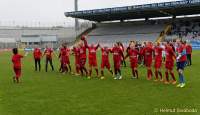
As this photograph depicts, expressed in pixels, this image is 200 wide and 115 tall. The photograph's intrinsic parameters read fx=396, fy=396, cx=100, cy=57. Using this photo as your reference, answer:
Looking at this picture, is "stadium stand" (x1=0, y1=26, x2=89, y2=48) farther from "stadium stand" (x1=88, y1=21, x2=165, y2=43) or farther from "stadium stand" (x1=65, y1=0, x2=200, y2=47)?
"stadium stand" (x1=65, y1=0, x2=200, y2=47)

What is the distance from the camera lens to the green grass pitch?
40.6 ft

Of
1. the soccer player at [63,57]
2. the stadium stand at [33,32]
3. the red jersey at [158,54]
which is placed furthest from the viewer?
the stadium stand at [33,32]

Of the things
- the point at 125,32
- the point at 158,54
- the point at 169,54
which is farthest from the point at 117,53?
the point at 125,32

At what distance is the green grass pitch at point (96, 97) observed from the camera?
→ 12.4m

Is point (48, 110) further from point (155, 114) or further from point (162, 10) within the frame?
point (162, 10)

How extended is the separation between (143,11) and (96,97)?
55.4 metres

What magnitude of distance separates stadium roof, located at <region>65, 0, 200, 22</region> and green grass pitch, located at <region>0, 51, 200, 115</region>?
44.4 metres

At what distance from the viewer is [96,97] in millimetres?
14844

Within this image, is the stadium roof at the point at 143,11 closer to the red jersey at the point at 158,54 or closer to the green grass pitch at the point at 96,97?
the red jersey at the point at 158,54

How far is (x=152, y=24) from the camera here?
74.9m

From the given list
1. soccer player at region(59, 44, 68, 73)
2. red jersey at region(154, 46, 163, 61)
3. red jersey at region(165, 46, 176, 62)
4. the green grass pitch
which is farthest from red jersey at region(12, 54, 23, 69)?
red jersey at region(165, 46, 176, 62)

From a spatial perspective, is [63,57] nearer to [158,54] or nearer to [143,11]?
[158,54]

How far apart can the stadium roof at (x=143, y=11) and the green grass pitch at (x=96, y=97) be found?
44444 mm

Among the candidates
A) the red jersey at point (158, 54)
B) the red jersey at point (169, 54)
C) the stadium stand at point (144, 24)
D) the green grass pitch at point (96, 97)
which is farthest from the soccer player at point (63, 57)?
the stadium stand at point (144, 24)
